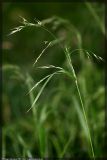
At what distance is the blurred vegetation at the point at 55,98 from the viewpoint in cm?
227

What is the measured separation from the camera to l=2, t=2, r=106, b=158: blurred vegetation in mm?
2266

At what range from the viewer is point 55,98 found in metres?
2.70

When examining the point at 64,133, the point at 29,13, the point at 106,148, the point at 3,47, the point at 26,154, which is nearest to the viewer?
the point at 26,154

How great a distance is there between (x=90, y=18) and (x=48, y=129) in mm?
917

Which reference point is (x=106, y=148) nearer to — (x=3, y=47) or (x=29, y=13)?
(x=3, y=47)

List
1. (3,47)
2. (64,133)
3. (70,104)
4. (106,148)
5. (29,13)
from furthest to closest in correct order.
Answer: (29,13) < (3,47) < (70,104) < (64,133) < (106,148)

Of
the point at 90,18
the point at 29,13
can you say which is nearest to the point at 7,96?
the point at 90,18

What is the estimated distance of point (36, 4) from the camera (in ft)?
14.4

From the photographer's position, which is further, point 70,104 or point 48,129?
point 70,104

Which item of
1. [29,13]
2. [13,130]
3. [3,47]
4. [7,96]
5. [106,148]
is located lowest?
[106,148]

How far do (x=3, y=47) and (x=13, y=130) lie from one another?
2.66 ft

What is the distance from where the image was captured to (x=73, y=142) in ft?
8.20

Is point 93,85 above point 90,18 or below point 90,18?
below

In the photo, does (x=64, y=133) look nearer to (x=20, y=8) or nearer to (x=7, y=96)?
(x=7, y=96)
